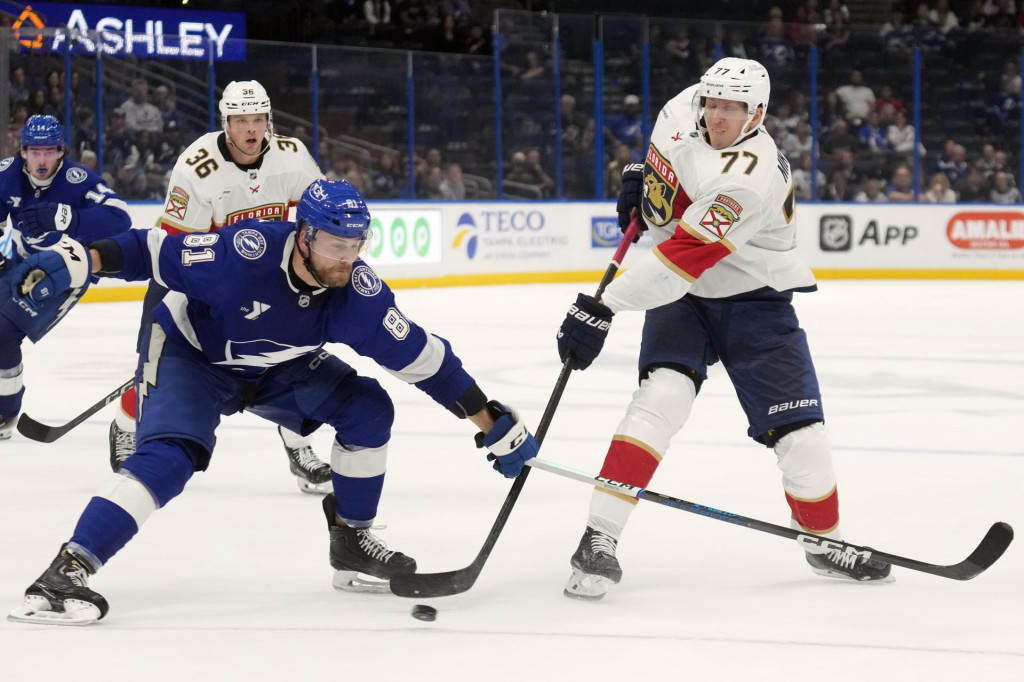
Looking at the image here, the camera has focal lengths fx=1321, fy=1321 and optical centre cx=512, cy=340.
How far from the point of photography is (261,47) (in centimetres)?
1112

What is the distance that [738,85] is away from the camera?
2.82 m

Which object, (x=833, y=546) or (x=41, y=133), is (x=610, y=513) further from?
(x=41, y=133)

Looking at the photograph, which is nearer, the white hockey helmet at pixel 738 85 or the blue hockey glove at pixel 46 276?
the blue hockey glove at pixel 46 276

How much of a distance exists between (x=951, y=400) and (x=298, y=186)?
3.02m

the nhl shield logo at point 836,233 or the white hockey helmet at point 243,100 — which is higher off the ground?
the white hockey helmet at point 243,100

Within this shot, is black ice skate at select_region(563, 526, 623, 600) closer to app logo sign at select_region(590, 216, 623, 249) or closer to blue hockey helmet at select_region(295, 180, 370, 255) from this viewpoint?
blue hockey helmet at select_region(295, 180, 370, 255)

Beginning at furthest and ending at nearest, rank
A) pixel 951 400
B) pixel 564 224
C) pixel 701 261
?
1. pixel 564 224
2. pixel 951 400
3. pixel 701 261

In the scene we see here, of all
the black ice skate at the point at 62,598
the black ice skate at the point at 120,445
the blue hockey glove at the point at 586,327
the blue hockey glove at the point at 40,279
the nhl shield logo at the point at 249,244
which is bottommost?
the black ice skate at the point at 120,445

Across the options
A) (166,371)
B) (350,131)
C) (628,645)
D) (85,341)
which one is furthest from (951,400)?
(350,131)

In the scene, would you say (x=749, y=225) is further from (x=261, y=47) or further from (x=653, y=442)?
(x=261, y=47)

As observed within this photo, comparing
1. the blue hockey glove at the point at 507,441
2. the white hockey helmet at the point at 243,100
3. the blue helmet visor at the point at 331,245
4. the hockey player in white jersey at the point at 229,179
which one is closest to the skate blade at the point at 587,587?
the blue hockey glove at the point at 507,441

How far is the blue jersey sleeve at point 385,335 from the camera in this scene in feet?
8.38

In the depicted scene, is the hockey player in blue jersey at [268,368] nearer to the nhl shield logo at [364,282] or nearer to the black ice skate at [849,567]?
the nhl shield logo at [364,282]

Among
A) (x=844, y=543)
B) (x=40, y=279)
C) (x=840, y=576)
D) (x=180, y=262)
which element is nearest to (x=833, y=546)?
(x=844, y=543)
